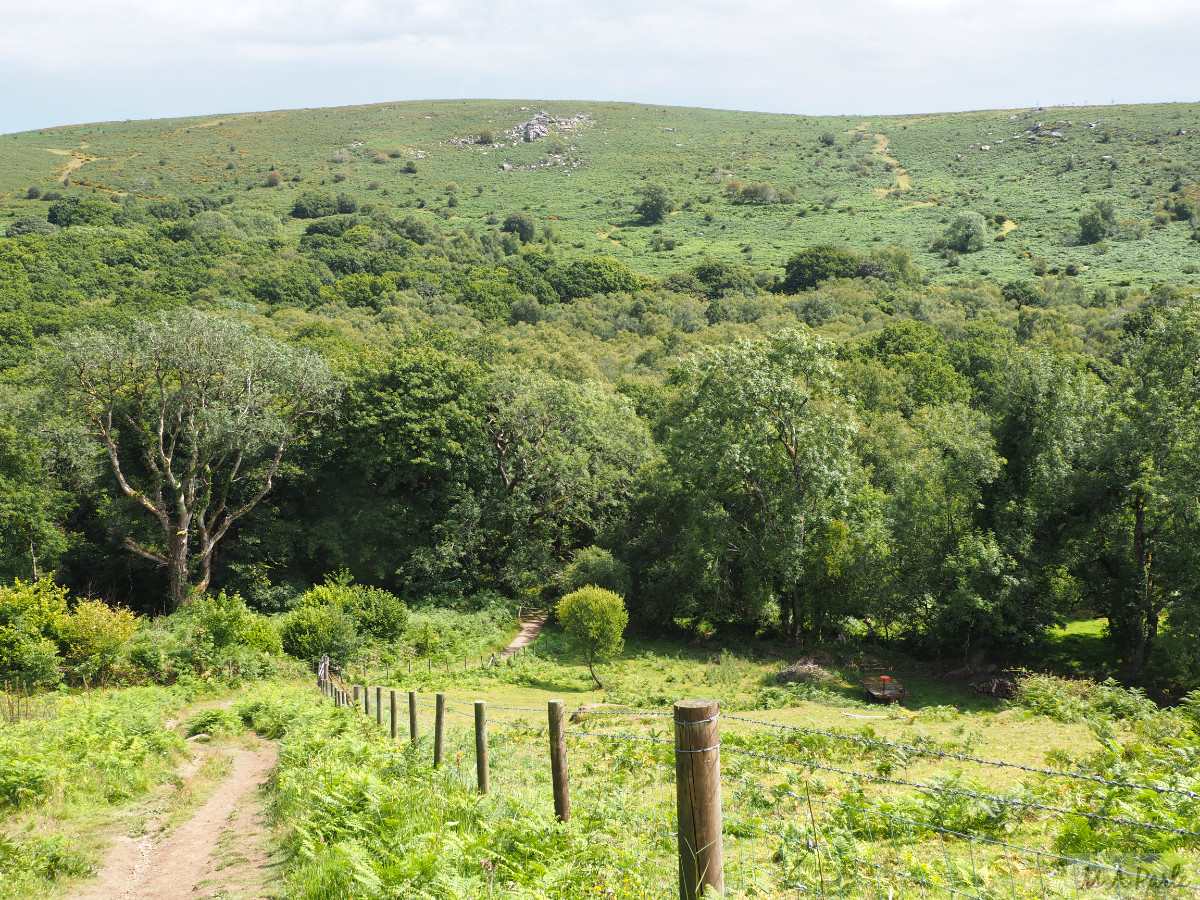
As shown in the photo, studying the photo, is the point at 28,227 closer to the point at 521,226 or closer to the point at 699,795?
the point at 521,226

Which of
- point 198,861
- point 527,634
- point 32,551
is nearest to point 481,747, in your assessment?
point 198,861

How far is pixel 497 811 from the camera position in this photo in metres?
6.36

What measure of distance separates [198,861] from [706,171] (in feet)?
499

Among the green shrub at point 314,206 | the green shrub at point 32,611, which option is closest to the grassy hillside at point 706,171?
the green shrub at point 314,206

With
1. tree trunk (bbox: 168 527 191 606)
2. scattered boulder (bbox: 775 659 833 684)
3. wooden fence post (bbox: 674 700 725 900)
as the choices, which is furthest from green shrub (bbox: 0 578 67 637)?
wooden fence post (bbox: 674 700 725 900)

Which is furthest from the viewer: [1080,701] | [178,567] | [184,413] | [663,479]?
[663,479]

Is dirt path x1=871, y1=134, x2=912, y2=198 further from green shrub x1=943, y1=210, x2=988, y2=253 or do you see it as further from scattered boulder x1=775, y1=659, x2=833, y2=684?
scattered boulder x1=775, y1=659, x2=833, y2=684

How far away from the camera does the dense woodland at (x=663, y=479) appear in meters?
24.3

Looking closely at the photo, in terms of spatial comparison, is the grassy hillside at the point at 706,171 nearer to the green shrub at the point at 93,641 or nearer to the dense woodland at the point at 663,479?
the dense woodland at the point at 663,479

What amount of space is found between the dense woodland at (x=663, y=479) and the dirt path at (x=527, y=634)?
1.30m

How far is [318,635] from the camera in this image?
25906 mm

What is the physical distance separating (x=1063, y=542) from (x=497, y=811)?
24771mm

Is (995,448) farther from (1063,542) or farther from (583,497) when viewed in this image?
(583,497)

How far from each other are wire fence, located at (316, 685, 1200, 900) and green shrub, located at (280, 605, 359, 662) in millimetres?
17183
